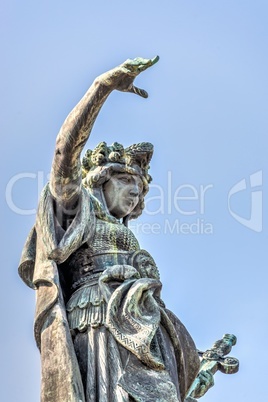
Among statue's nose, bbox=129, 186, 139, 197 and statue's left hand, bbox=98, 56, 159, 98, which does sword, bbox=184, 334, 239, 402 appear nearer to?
statue's nose, bbox=129, 186, 139, 197

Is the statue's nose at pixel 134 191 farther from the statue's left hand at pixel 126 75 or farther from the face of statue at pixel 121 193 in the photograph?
the statue's left hand at pixel 126 75

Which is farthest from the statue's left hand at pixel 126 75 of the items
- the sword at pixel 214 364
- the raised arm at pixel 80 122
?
the sword at pixel 214 364

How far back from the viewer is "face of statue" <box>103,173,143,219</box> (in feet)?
47.9

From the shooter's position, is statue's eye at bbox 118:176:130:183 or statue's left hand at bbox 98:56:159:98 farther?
statue's eye at bbox 118:176:130:183

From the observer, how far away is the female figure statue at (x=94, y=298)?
12602mm

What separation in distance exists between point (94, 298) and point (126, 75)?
1.95 metres

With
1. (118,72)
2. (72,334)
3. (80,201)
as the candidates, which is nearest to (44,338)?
(72,334)

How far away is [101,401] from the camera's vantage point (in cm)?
1243

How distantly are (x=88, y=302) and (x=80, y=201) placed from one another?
1.08 metres

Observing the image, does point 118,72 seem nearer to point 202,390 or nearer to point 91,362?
point 91,362

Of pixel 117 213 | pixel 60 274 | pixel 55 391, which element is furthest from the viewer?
pixel 117 213

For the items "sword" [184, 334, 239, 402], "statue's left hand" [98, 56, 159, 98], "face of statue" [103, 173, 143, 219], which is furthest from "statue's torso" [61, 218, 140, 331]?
"sword" [184, 334, 239, 402]

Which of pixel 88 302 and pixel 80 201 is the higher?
pixel 80 201

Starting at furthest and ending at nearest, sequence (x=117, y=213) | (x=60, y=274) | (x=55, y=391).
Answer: (x=117, y=213) → (x=60, y=274) → (x=55, y=391)
